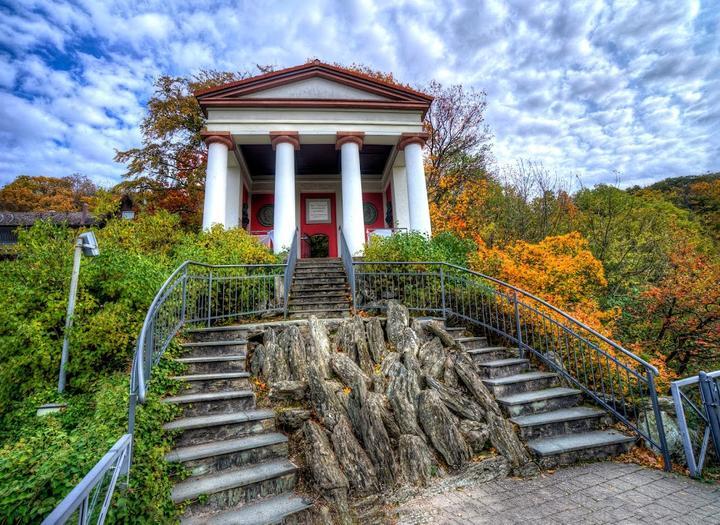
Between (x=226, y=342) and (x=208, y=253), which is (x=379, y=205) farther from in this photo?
(x=226, y=342)

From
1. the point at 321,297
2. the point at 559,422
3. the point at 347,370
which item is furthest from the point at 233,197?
the point at 559,422

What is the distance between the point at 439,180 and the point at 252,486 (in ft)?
59.7

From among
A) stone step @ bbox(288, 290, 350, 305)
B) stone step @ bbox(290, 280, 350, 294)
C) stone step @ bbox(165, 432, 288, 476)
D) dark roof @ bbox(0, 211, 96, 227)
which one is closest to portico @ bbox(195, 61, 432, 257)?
stone step @ bbox(290, 280, 350, 294)

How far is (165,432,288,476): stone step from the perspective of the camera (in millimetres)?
3113

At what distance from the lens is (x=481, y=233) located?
52.9ft

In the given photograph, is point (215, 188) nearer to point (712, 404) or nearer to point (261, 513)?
point (261, 513)

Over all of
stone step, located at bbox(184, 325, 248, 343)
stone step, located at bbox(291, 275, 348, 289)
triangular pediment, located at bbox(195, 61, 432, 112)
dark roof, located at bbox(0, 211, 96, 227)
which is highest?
triangular pediment, located at bbox(195, 61, 432, 112)

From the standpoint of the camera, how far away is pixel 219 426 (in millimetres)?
3545

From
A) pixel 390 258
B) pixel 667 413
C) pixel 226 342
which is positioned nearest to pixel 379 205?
pixel 390 258

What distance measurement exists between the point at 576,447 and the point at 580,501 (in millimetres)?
890

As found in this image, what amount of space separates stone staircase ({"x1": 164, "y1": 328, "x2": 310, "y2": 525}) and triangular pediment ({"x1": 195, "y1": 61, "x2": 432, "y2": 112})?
1010 centimetres

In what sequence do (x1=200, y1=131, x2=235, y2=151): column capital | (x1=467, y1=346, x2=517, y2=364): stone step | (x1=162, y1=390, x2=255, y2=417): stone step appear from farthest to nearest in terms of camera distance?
(x1=200, y1=131, x2=235, y2=151): column capital
(x1=467, y1=346, x2=517, y2=364): stone step
(x1=162, y1=390, x2=255, y2=417): stone step

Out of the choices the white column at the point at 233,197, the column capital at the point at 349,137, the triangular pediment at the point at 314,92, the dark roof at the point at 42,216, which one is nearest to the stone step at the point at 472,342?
the column capital at the point at 349,137

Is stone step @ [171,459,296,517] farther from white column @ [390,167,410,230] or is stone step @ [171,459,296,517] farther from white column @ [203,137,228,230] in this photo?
white column @ [390,167,410,230]
